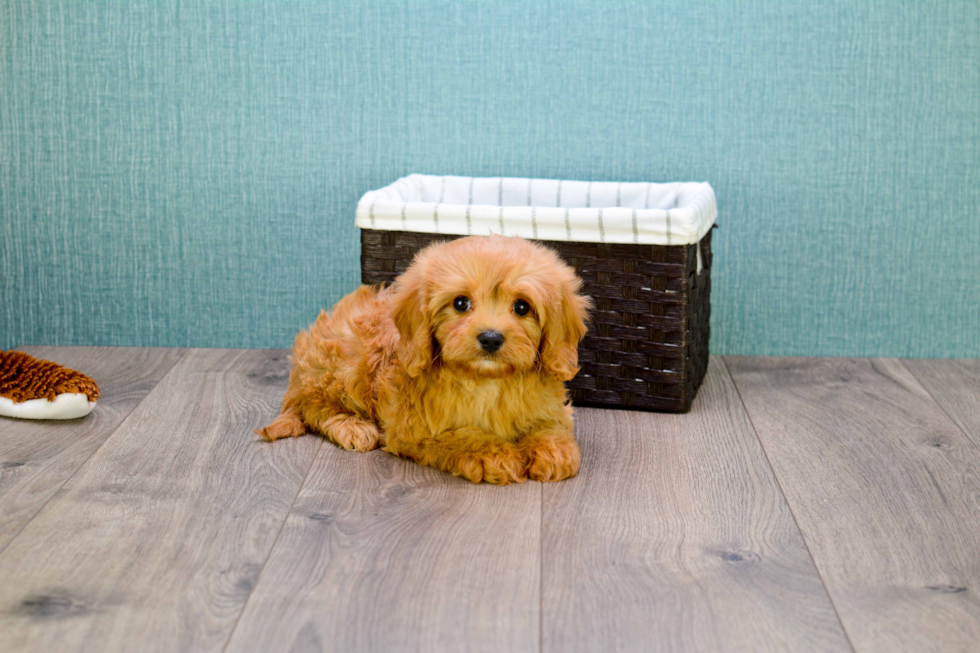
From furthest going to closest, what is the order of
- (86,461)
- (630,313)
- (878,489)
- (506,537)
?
(630,313) < (86,461) < (878,489) < (506,537)

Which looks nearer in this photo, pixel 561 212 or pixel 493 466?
pixel 493 466

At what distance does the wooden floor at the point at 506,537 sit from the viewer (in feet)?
4.51

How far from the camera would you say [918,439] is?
6.98 feet

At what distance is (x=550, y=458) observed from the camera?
1.88 metres

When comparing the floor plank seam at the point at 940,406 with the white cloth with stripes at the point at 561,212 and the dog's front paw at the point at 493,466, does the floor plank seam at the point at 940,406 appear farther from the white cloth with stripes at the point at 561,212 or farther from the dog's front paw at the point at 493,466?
the dog's front paw at the point at 493,466

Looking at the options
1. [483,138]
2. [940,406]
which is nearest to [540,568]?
[940,406]

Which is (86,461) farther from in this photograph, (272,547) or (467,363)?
(467,363)

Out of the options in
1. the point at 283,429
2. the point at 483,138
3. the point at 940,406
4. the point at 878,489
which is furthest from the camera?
the point at 483,138

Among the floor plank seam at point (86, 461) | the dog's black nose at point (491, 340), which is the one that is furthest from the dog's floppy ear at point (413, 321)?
the floor plank seam at point (86, 461)

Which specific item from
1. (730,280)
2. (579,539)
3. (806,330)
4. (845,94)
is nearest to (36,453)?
(579,539)

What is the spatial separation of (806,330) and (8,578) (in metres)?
2.09

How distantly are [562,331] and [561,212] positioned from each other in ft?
1.43

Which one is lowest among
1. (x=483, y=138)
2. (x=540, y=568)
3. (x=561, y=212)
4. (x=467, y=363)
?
(x=540, y=568)

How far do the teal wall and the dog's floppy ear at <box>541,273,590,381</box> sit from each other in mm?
899
